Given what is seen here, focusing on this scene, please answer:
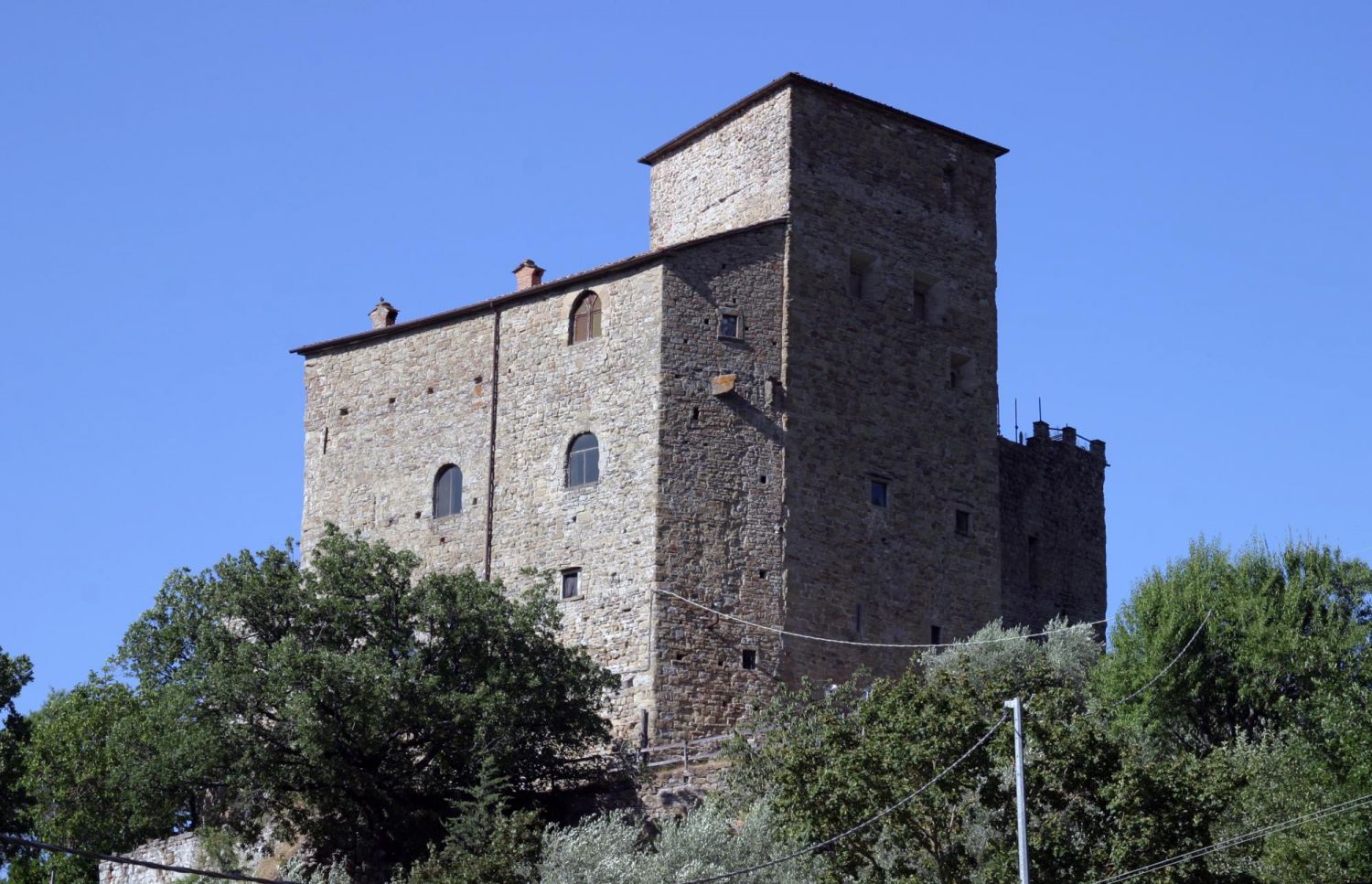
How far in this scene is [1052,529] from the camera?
4934 cm

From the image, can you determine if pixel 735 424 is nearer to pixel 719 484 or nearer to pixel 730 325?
pixel 719 484

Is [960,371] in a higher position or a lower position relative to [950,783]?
higher

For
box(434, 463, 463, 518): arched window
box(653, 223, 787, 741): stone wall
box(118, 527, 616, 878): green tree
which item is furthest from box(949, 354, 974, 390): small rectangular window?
box(118, 527, 616, 878): green tree

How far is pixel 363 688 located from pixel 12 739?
23.6ft

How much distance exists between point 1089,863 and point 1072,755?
148 cm

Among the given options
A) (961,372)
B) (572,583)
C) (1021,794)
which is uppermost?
(961,372)

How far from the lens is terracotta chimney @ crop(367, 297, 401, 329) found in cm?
4797

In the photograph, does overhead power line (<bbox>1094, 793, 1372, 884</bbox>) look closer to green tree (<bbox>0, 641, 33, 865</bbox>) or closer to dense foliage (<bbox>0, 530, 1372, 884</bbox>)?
dense foliage (<bbox>0, 530, 1372, 884</bbox>)

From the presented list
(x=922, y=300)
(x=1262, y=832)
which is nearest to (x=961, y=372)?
(x=922, y=300)

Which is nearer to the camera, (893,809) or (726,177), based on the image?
(893,809)

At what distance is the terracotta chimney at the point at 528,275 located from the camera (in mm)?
45656

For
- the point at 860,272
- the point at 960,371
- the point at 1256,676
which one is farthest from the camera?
the point at 960,371

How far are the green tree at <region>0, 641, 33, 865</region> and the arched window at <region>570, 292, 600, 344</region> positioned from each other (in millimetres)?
12494

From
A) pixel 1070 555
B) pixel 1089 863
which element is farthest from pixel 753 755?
pixel 1070 555
